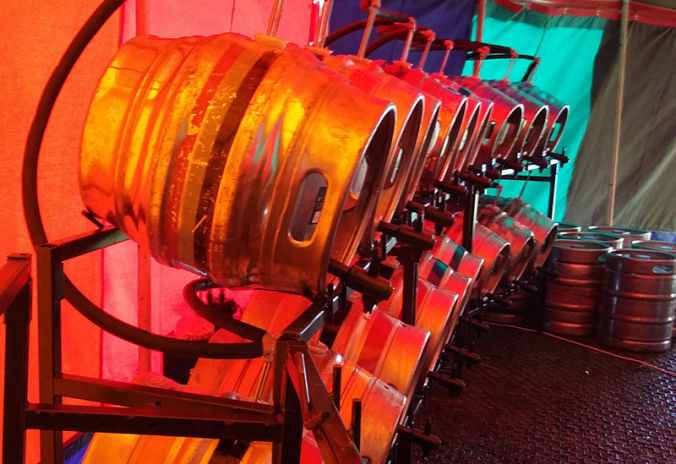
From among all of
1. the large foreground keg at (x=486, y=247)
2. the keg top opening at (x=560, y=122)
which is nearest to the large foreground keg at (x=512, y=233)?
the large foreground keg at (x=486, y=247)

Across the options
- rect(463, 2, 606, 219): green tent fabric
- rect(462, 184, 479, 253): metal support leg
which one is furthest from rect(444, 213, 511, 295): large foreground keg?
rect(463, 2, 606, 219): green tent fabric

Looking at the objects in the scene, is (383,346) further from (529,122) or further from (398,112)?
(529,122)

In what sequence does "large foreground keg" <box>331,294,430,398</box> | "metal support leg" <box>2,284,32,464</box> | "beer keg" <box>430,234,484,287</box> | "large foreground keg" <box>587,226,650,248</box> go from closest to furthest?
"metal support leg" <box>2,284,32,464</box> < "large foreground keg" <box>331,294,430,398</box> < "beer keg" <box>430,234,484,287</box> < "large foreground keg" <box>587,226,650,248</box>

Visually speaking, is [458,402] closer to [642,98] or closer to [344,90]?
[344,90]

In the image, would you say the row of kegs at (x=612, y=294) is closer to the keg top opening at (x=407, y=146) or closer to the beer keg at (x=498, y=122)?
the beer keg at (x=498, y=122)

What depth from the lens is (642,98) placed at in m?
5.24

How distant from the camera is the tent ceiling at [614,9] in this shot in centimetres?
501

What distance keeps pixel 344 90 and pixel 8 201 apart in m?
1.17

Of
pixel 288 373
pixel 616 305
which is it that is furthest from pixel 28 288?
pixel 616 305

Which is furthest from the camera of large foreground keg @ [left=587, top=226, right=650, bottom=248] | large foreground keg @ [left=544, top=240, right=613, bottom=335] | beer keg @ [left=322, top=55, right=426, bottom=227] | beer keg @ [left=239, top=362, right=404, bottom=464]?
large foreground keg @ [left=587, top=226, right=650, bottom=248]

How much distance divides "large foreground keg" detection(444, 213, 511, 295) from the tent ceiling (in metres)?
2.91

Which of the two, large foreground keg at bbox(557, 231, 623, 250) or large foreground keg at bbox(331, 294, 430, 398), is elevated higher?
large foreground keg at bbox(331, 294, 430, 398)

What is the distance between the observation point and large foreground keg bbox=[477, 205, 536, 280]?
9.89 ft

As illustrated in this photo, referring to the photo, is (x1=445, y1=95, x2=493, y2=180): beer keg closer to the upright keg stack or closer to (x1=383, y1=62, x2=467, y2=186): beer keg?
(x1=383, y1=62, x2=467, y2=186): beer keg
